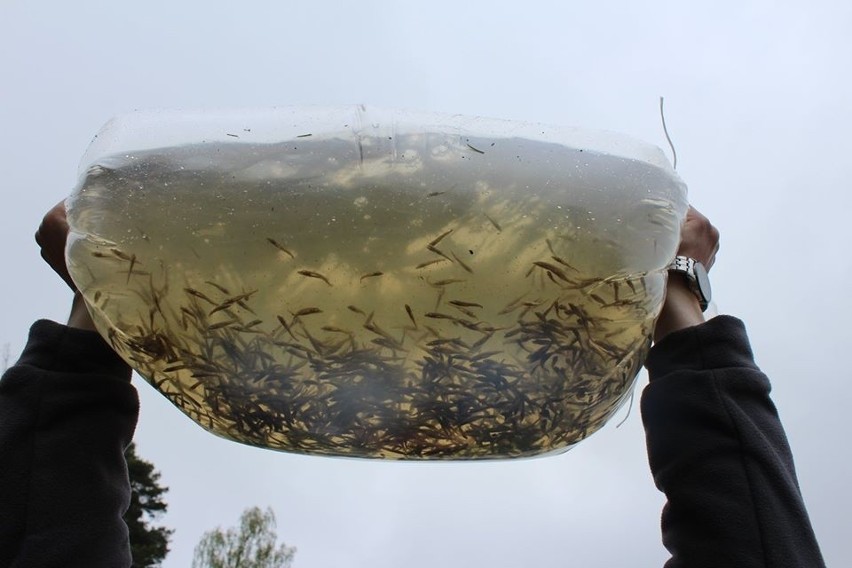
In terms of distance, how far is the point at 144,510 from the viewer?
11.1 m

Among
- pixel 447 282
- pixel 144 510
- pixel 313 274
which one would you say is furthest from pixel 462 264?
pixel 144 510

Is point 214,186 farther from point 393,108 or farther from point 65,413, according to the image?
point 65,413

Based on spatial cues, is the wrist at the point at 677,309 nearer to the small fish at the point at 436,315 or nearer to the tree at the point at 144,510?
the small fish at the point at 436,315

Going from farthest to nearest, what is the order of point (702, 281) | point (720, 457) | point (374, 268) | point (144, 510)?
1. point (144, 510)
2. point (702, 281)
3. point (720, 457)
4. point (374, 268)

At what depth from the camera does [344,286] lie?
832 millimetres

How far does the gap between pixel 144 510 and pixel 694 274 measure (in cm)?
1142

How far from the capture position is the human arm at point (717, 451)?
916mm

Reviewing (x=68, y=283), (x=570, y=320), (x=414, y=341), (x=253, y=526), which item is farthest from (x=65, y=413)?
(x=253, y=526)

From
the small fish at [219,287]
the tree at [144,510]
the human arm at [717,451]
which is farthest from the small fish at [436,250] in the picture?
the tree at [144,510]

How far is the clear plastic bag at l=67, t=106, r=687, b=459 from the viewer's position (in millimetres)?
842

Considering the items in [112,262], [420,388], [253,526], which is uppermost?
[253,526]

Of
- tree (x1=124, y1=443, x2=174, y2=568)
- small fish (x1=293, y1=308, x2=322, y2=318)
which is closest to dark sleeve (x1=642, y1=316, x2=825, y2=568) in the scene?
Answer: small fish (x1=293, y1=308, x2=322, y2=318)

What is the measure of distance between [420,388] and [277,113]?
1.27ft

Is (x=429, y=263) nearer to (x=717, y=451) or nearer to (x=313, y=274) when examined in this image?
(x=313, y=274)
